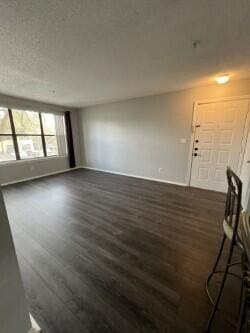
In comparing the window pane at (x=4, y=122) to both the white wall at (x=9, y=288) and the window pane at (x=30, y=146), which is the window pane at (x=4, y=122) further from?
the white wall at (x=9, y=288)

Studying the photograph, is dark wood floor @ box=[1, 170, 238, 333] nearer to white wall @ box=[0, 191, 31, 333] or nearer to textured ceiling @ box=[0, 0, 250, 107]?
white wall @ box=[0, 191, 31, 333]

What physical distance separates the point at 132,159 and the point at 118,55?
316 centimetres

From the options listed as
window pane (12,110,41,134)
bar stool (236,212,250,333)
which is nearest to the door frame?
bar stool (236,212,250,333)

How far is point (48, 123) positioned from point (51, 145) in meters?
0.76

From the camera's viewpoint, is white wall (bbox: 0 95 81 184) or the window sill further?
the window sill

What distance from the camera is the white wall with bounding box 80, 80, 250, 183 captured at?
370 centimetres

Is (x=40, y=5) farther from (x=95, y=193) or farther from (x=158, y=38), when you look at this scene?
(x=95, y=193)

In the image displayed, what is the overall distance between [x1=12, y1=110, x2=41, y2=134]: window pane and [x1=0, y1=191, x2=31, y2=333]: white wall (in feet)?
15.2

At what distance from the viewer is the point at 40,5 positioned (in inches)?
48.1

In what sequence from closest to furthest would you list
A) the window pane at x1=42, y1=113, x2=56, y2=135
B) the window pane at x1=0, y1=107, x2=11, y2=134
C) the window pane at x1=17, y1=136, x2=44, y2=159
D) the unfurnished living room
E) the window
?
the unfurnished living room
the window pane at x1=0, y1=107, x2=11, y2=134
the window
the window pane at x1=17, y1=136, x2=44, y2=159
the window pane at x1=42, y1=113, x2=56, y2=135

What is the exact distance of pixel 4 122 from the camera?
13.9 feet

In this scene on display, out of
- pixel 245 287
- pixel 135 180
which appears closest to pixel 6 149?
pixel 135 180

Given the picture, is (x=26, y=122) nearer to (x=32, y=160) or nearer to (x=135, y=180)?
(x=32, y=160)

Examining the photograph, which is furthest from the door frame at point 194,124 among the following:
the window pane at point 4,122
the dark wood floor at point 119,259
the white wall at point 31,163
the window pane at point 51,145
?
the window pane at point 4,122
